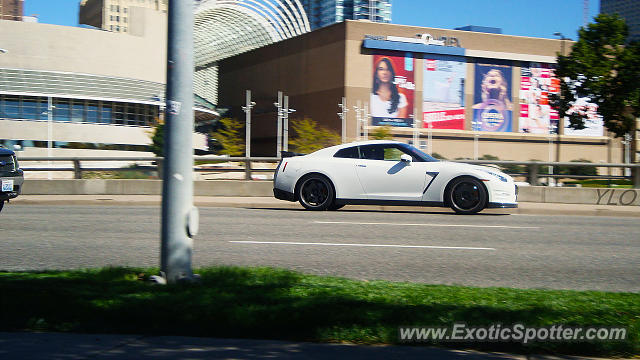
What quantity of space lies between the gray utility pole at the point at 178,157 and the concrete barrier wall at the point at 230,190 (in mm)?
13858

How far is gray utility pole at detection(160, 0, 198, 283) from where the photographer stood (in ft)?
18.9

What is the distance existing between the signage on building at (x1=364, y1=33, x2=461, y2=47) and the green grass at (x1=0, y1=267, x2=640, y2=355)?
7778cm

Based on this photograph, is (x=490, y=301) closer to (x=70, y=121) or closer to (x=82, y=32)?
(x=70, y=121)

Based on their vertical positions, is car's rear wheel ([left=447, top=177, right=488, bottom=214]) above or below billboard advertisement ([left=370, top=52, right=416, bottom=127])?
below

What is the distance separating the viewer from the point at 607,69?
41.9m

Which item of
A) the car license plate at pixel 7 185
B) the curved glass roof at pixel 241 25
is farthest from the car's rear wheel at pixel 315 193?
the curved glass roof at pixel 241 25

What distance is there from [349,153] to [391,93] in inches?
2685

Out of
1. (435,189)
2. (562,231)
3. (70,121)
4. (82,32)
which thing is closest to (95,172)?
(435,189)

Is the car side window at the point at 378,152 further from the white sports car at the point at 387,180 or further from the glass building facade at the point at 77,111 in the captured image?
the glass building facade at the point at 77,111

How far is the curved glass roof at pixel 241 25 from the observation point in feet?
328

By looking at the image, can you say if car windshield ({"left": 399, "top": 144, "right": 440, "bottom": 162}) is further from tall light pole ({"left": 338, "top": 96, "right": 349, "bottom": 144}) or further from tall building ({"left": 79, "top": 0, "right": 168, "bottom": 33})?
tall building ({"left": 79, "top": 0, "right": 168, "bottom": 33})

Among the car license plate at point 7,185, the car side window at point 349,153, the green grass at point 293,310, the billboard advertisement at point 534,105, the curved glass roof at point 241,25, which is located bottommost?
the green grass at point 293,310

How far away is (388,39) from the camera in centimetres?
8162

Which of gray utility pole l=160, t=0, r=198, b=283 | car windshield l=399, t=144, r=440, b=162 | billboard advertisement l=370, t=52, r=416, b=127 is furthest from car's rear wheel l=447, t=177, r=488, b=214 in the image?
billboard advertisement l=370, t=52, r=416, b=127
